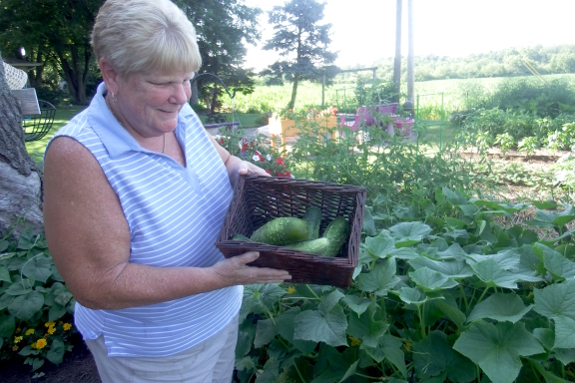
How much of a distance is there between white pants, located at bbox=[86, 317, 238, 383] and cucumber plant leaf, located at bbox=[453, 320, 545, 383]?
0.81 metres

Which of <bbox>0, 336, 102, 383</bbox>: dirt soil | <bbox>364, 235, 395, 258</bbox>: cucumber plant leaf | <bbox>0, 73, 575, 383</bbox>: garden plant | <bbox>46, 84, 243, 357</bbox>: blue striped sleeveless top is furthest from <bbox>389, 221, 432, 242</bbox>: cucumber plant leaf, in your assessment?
<bbox>0, 336, 102, 383</bbox>: dirt soil

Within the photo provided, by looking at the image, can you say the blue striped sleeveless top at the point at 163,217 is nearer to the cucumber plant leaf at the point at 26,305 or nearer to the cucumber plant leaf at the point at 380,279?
the cucumber plant leaf at the point at 380,279

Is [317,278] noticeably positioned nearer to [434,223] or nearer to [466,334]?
[466,334]

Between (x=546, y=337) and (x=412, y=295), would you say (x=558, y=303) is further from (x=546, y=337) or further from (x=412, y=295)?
(x=412, y=295)

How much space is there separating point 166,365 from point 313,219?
70 centimetres

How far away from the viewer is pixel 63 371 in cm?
265

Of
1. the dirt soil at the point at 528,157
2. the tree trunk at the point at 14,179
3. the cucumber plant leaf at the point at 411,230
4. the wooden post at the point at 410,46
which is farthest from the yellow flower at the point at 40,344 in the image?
the wooden post at the point at 410,46

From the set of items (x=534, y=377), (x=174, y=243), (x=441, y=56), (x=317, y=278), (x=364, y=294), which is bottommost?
(x=534, y=377)

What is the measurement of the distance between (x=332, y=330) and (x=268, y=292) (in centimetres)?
50

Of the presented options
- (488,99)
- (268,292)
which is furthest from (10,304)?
(488,99)

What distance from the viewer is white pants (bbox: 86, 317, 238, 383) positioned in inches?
57.2

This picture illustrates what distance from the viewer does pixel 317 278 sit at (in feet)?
4.36

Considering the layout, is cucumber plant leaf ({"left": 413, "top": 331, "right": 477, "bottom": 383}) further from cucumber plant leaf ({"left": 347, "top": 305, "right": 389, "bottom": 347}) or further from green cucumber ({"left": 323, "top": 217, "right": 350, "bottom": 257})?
green cucumber ({"left": 323, "top": 217, "right": 350, "bottom": 257})

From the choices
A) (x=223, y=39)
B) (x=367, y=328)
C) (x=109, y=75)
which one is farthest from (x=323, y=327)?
(x=223, y=39)
